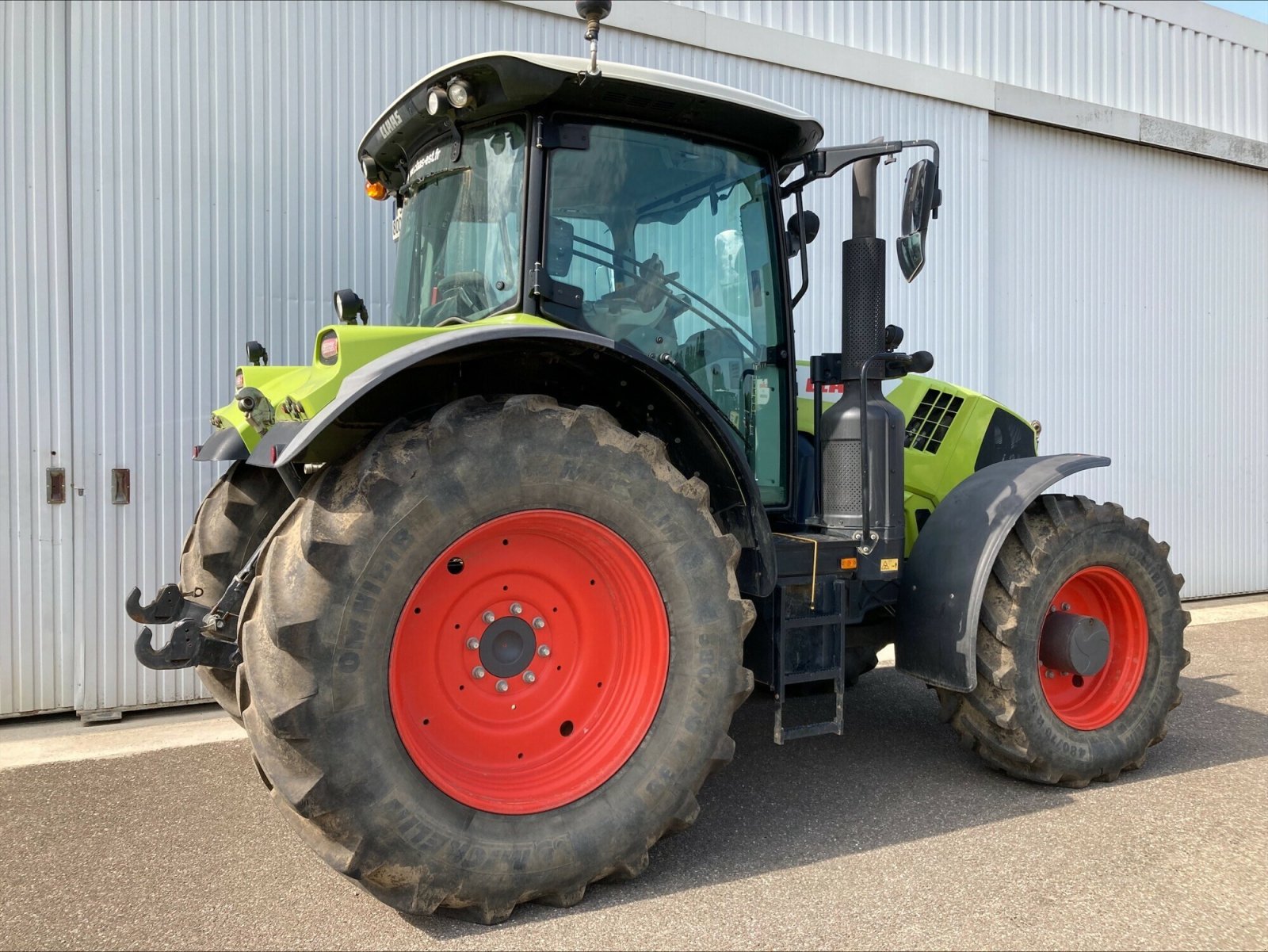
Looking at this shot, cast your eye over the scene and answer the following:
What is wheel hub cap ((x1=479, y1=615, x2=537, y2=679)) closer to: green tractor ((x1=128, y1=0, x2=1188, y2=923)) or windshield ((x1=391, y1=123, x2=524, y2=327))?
green tractor ((x1=128, y1=0, x2=1188, y2=923))

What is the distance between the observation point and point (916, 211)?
327 cm

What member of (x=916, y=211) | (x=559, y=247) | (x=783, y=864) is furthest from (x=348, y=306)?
(x=783, y=864)

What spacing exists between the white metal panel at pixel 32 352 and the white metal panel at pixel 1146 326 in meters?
6.61

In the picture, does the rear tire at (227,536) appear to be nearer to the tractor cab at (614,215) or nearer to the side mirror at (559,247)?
the tractor cab at (614,215)

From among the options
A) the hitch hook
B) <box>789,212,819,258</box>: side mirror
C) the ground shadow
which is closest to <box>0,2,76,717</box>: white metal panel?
the hitch hook

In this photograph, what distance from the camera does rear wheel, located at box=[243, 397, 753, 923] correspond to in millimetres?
2416

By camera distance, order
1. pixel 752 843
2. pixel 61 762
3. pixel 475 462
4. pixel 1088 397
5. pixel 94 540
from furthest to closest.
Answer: pixel 1088 397 → pixel 94 540 → pixel 61 762 → pixel 752 843 → pixel 475 462

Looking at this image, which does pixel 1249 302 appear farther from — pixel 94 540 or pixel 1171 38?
pixel 94 540

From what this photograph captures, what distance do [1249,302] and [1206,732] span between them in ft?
20.9

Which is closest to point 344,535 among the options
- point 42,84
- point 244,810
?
point 244,810

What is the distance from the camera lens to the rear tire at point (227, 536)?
357 cm

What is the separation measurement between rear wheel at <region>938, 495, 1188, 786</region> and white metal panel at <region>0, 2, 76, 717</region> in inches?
172

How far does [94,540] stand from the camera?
15.8ft

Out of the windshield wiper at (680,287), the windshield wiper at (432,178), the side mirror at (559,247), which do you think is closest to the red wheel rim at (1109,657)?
the windshield wiper at (680,287)
